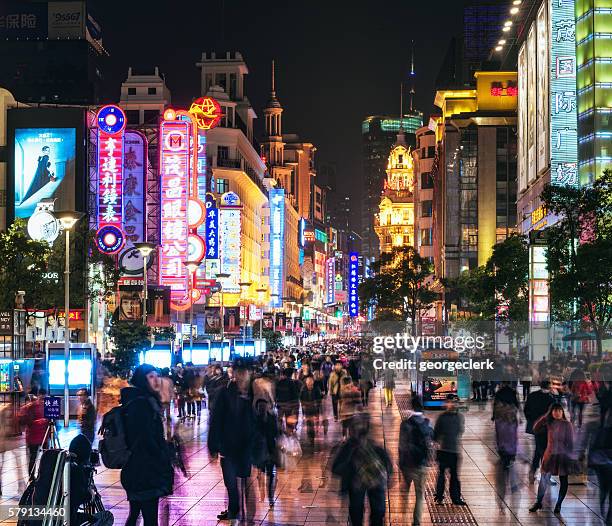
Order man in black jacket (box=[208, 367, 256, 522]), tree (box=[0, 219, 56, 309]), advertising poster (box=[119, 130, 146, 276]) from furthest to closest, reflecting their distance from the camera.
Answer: advertising poster (box=[119, 130, 146, 276]) → tree (box=[0, 219, 56, 309]) → man in black jacket (box=[208, 367, 256, 522])

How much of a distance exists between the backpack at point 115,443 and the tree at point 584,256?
40383 mm

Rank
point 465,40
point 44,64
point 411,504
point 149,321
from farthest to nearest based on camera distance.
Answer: point 465,40 → point 44,64 → point 149,321 → point 411,504

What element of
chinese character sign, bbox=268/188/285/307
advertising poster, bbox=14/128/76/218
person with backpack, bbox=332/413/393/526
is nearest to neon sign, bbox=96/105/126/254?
advertising poster, bbox=14/128/76/218

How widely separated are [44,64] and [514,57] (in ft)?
171

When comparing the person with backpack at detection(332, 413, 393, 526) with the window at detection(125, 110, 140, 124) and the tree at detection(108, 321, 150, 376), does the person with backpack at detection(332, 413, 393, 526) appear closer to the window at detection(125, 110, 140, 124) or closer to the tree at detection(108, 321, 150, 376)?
the tree at detection(108, 321, 150, 376)

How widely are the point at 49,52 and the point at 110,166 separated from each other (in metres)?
61.3

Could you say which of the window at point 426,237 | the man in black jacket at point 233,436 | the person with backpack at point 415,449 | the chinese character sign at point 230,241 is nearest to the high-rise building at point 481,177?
the chinese character sign at point 230,241

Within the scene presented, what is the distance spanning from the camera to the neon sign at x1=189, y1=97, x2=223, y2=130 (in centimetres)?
10675

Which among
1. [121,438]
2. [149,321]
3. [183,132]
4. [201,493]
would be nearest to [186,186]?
[183,132]

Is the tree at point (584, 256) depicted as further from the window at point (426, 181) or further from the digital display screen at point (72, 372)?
the window at point (426, 181)

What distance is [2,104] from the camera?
8269 cm

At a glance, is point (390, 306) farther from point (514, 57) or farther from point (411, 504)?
point (411, 504)

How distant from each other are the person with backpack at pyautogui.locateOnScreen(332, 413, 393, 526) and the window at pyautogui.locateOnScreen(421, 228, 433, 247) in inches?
6349

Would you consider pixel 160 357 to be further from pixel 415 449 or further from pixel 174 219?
pixel 174 219
